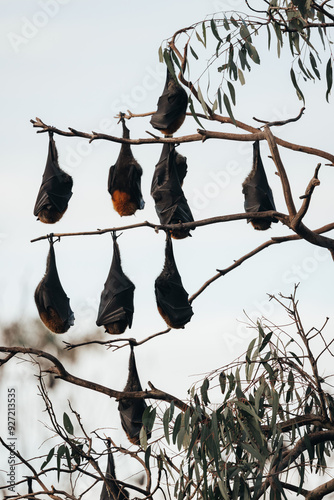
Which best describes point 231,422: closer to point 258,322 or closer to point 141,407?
point 258,322

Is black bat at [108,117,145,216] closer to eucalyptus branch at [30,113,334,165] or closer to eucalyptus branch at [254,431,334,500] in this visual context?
eucalyptus branch at [30,113,334,165]

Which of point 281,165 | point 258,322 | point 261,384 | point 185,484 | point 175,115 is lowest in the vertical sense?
point 185,484

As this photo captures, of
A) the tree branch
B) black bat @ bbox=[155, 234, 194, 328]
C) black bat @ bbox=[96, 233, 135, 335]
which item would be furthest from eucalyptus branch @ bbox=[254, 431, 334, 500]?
black bat @ bbox=[96, 233, 135, 335]

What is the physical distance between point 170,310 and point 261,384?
5.63 ft

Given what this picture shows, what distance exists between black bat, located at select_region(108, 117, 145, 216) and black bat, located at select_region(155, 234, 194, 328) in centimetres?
67

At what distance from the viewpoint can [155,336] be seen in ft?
16.9

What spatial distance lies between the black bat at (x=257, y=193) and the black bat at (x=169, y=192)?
2.35ft

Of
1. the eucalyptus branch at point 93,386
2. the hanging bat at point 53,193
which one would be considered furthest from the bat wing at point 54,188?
the eucalyptus branch at point 93,386

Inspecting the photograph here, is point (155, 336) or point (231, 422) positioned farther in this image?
point (155, 336)

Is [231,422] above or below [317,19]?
below

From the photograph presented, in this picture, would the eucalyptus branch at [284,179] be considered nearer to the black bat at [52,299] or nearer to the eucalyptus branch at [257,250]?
the eucalyptus branch at [257,250]

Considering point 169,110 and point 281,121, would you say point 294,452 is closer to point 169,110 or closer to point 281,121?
point 281,121

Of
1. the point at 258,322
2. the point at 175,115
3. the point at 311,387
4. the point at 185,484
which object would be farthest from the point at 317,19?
the point at 185,484

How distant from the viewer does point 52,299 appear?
Answer: 6.22m
